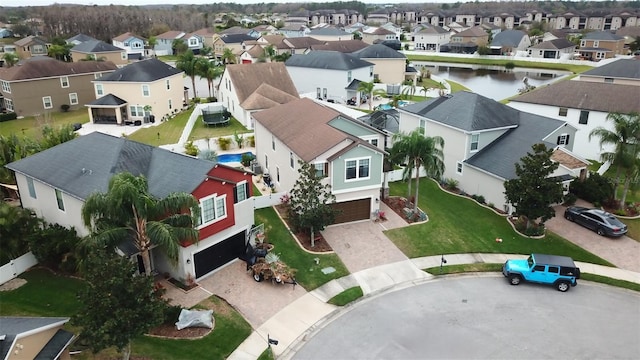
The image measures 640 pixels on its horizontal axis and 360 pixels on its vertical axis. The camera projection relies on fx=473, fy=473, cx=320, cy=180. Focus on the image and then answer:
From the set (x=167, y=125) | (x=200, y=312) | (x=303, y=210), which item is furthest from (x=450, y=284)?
(x=167, y=125)

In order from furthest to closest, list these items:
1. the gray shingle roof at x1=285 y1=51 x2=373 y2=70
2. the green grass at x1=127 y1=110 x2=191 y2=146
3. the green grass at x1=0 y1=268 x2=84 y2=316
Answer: the gray shingle roof at x1=285 y1=51 x2=373 y2=70 < the green grass at x1=127 y1=110 x2=191 y2=146 < the green grass at x1=0 y1=268 x2=84 y2=316

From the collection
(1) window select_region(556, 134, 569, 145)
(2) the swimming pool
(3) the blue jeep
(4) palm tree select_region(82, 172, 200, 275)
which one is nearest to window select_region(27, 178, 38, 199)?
(4) palm tree select_region(82, 172, 200, 275)

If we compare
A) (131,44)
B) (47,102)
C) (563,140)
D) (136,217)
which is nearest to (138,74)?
(47,102)

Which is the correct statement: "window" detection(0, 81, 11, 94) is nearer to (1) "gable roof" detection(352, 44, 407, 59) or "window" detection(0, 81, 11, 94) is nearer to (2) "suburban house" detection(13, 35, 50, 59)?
(1) "gable roof" detection(352, 44, 407, 59)

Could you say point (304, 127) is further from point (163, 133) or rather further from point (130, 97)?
point (130, 97)

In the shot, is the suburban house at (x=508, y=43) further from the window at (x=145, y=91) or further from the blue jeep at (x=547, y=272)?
the blue jeep at (x=547, y=272)

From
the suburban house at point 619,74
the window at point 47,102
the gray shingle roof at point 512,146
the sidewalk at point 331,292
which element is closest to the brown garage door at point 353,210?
the sidewalk at point 331,292

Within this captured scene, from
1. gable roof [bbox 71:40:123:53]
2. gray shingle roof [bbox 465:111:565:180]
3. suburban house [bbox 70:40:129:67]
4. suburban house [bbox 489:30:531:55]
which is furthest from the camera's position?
suburban house [bbox 489:30:531:55]
